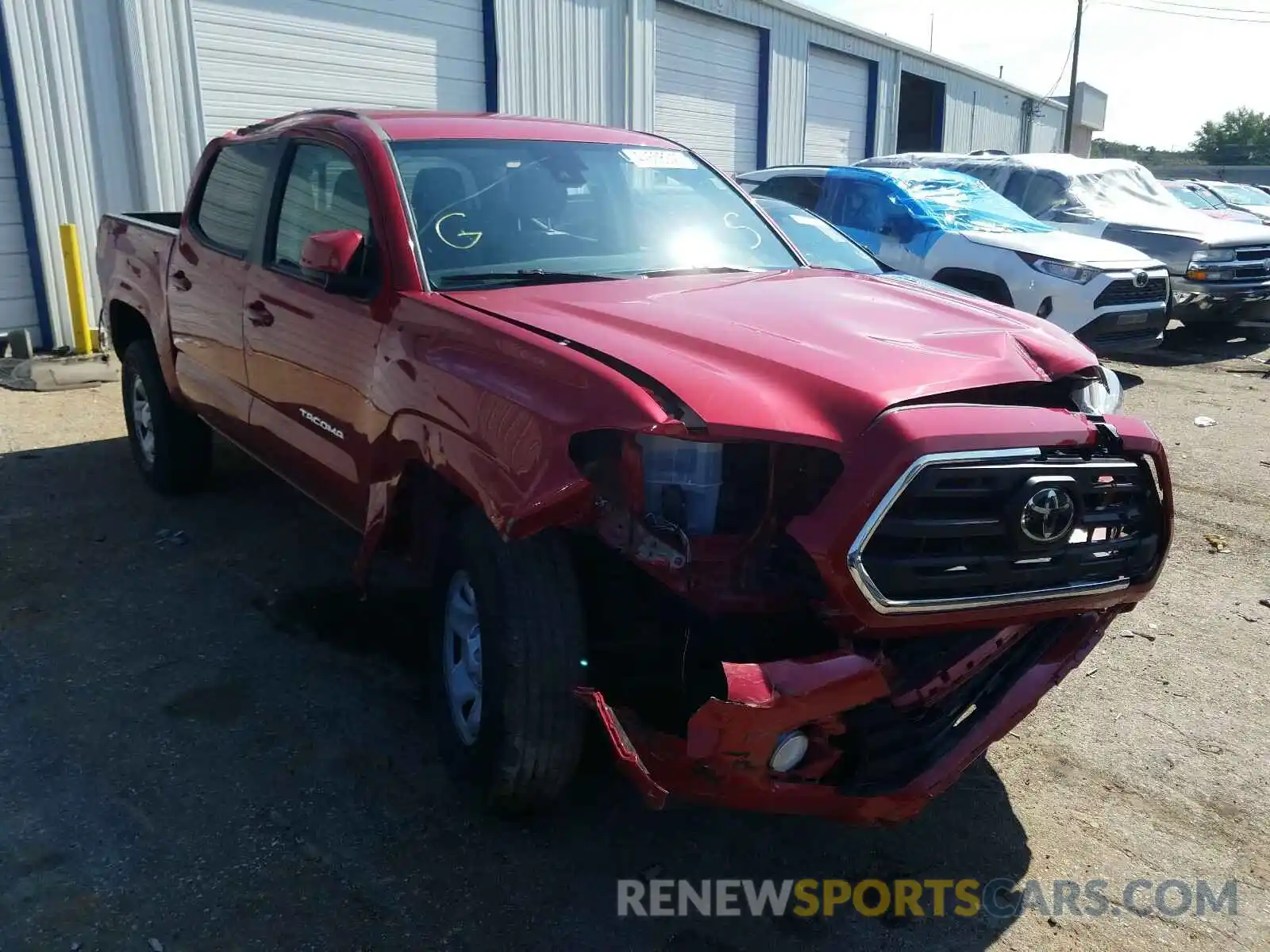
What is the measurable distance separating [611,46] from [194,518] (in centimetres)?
1110

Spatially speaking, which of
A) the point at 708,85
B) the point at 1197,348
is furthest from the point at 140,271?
the point at 708,85

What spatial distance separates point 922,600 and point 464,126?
254 centimetres

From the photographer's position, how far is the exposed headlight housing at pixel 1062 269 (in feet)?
28.1

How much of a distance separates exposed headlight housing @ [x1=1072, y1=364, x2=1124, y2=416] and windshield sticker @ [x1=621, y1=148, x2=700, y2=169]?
1.94 meters

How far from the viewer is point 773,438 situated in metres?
2.34

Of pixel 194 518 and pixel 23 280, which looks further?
pixel 23 280

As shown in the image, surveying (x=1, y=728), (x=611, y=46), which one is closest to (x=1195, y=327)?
(x=611, y=46)

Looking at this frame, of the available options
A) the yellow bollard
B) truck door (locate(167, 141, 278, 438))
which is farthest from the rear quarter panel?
the yellow bollard

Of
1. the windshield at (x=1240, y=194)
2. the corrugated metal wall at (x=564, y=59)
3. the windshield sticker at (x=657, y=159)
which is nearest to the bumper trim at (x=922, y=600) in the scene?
the windshield sticker at (x=657, y=159)

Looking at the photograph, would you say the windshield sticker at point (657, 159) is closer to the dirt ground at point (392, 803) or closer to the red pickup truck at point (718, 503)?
the red pickup truck at point (718, 503)

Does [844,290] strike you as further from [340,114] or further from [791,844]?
[340,114]

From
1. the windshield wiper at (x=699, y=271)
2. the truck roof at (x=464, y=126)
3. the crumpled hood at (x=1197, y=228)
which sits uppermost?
the truck roof at (x=464, y=126)

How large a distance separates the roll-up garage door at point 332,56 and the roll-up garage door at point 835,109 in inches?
359

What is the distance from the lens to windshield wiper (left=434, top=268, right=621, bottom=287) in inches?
131
